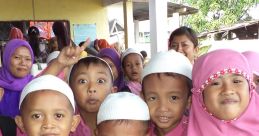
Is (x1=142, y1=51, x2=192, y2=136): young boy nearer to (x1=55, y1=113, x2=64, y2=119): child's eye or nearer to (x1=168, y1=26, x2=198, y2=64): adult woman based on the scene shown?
(x1=55, y1=113, x2=64, y2=119): child's eye

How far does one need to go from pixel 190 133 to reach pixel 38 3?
8.33 metres

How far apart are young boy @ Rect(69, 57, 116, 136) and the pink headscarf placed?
2.19 feet

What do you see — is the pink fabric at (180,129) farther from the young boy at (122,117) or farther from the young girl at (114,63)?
the young girl at (114,63)

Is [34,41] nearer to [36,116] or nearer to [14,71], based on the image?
[14,71]

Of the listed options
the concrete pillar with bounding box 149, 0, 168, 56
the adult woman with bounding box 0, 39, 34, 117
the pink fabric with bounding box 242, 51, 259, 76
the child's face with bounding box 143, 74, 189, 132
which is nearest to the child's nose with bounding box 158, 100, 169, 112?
the child's face with bounding box 143, 74, 189, 132

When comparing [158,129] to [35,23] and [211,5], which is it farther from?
[211,5]

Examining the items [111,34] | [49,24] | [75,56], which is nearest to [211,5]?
[111,34]

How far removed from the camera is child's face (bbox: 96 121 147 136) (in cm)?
182

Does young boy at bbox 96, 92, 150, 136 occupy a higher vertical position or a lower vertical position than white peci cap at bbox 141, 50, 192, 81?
lower

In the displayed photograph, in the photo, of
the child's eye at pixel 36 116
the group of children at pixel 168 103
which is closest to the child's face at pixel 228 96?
the group of children at pixel 168 103

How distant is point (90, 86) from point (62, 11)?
7.95 meters

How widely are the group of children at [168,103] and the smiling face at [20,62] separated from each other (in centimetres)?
156

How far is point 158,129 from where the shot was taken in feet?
6.96

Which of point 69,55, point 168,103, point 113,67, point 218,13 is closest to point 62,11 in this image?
point 113,67
